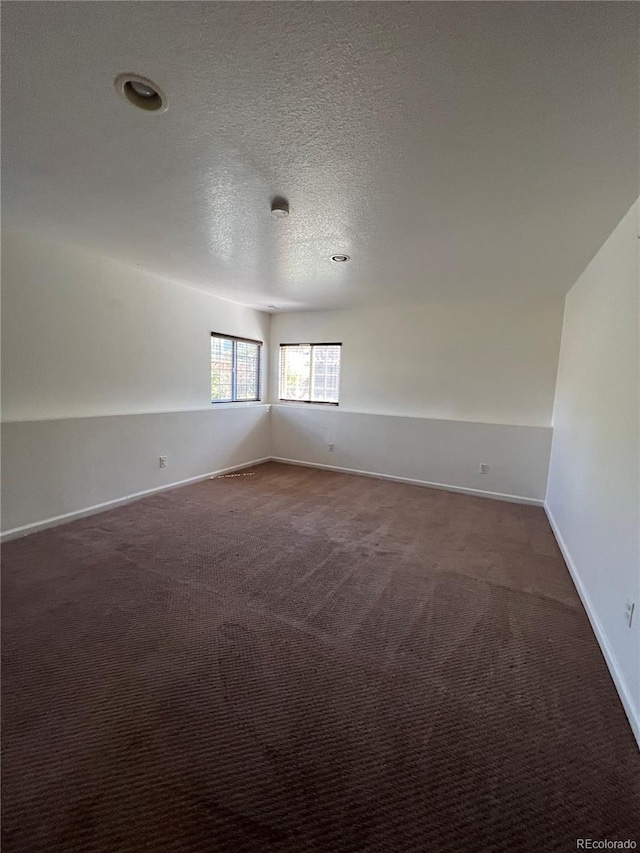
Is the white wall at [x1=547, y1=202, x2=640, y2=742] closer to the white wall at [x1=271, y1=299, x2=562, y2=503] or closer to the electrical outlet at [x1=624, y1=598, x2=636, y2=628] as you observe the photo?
the electrical outlet at [x1=624, y1=598, x2=636, y2=628]

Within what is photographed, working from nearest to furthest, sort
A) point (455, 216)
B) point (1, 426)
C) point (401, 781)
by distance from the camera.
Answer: point (401, 781) → point (455, 216) → point (1, 426)

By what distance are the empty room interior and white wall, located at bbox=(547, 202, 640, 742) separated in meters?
0.03

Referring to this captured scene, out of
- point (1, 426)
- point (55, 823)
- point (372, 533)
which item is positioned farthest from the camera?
point (372, 533)

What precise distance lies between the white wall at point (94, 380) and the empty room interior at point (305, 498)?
30 millimetres

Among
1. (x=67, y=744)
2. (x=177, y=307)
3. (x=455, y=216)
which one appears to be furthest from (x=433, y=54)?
(x=177, y=307)

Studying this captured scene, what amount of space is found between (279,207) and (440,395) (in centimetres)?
335

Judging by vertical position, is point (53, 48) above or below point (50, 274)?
above

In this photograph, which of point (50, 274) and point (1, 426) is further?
point (50, 274)

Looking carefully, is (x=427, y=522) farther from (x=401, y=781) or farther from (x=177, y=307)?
(x=177, y=307)

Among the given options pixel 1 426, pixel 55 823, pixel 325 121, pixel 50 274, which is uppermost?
pixel 325 121

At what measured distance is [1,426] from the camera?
8.82 ft

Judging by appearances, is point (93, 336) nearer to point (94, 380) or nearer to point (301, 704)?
point (94, 380)

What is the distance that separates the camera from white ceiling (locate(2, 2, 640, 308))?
40.5 inches

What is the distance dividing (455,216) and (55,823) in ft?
10.6
